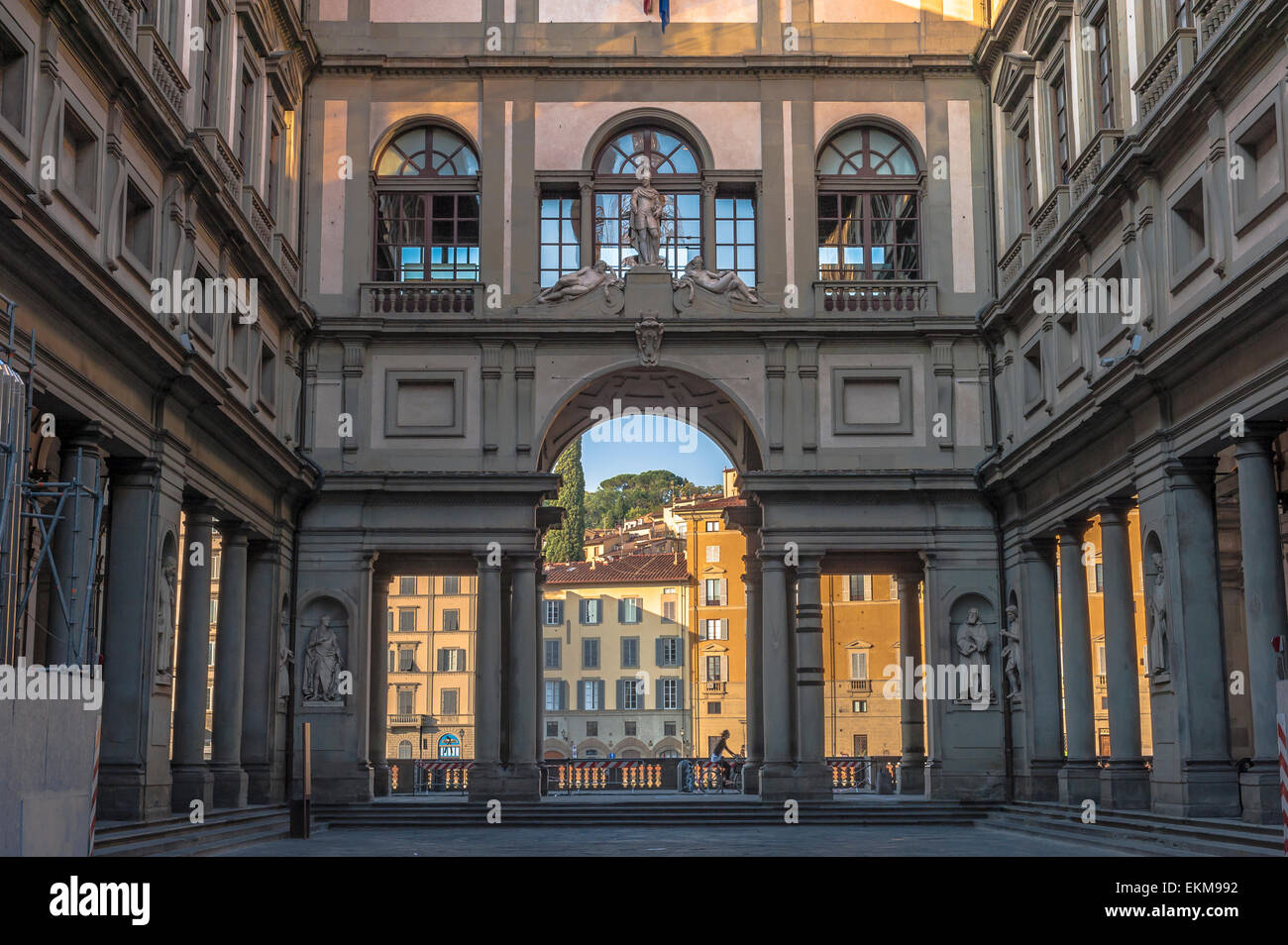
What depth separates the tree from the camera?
100375 mm

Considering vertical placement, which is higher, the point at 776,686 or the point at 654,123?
the point at 654,123

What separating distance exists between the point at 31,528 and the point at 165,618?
2302 mm

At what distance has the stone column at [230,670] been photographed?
2720 cm

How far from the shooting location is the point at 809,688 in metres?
31.5

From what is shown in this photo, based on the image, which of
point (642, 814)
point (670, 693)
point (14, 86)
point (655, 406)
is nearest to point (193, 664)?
point (642, 814)

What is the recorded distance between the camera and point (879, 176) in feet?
111

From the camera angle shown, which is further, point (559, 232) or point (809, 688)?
point (559, 232)

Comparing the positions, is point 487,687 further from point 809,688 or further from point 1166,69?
point 1166,69

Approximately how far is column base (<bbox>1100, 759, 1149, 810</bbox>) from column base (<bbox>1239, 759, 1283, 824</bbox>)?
17.5 ft

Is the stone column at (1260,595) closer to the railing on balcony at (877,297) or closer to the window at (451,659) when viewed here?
the railing on balcony at (877,297)

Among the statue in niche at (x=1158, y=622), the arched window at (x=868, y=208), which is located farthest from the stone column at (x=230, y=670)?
the statue in niche at (x=1158, y=622)

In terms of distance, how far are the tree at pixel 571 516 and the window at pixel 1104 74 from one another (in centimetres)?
7168
